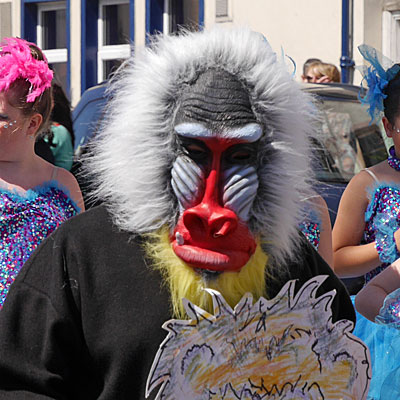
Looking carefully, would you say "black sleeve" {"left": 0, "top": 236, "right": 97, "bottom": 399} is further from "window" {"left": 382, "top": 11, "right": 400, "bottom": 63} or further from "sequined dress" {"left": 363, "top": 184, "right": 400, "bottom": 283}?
"window" {"left": 382, "top": 11, "right": 400, "bottom": 63}

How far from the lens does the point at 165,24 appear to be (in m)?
12.5

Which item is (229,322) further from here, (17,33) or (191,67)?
(17,33)

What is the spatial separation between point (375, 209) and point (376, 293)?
28.0 inches

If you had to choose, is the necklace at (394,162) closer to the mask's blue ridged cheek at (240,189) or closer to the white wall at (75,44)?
the mask's blue ridged cheek at (240,189)

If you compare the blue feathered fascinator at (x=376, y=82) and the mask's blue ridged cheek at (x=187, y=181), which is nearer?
the mask's blue ridged cheek at (x=187, y=181)

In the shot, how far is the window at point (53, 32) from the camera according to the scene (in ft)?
43.4

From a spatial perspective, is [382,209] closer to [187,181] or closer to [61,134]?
[187,181]

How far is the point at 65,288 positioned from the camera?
185 cm

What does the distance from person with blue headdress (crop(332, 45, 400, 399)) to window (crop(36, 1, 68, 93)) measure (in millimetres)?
10233

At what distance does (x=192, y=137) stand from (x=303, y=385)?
1.93 feet

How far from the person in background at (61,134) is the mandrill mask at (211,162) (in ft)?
10.00

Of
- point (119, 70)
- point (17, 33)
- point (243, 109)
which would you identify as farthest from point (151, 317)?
point (17, 33)

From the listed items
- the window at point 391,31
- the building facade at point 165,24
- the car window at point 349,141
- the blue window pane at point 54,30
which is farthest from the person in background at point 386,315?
the blue window pane at point 54,30

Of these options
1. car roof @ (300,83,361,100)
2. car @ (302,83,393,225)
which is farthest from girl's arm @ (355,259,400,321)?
car roof @ (300,83,361,100)
